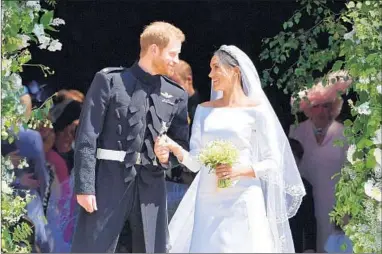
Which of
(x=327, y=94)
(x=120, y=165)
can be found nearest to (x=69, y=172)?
(x=120, y=165)

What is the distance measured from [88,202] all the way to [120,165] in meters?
0.36

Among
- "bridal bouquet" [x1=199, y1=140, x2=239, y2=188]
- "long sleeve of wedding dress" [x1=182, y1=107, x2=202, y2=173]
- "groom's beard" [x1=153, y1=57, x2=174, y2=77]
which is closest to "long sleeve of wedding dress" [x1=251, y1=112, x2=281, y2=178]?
"bridal bouquet" [x1=199, y1=140, x2=239, y2=188]

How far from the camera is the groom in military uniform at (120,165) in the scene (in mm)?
6582

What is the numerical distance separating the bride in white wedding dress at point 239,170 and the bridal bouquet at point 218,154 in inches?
2.8

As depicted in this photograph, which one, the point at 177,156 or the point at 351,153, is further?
the point at 177,156

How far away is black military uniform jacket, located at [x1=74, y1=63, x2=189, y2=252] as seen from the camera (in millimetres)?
6566

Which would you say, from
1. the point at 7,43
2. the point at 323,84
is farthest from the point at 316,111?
the point at 7,43

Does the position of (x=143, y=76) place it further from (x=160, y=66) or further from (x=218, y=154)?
(x=218, y=154)

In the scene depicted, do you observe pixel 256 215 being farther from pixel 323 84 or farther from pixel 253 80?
pixel 323 84

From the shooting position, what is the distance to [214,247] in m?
6.43

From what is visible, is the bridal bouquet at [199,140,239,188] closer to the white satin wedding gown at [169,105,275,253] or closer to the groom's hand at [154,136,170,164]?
the white satin wedding gown at [169,105,275,253]

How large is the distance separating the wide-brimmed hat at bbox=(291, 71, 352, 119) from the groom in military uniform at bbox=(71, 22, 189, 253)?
62.3 inches

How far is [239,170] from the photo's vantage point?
21.5 feet

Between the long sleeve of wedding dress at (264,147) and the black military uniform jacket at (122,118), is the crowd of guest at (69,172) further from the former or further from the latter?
the long sleeve of wedding dress at (264,147)
